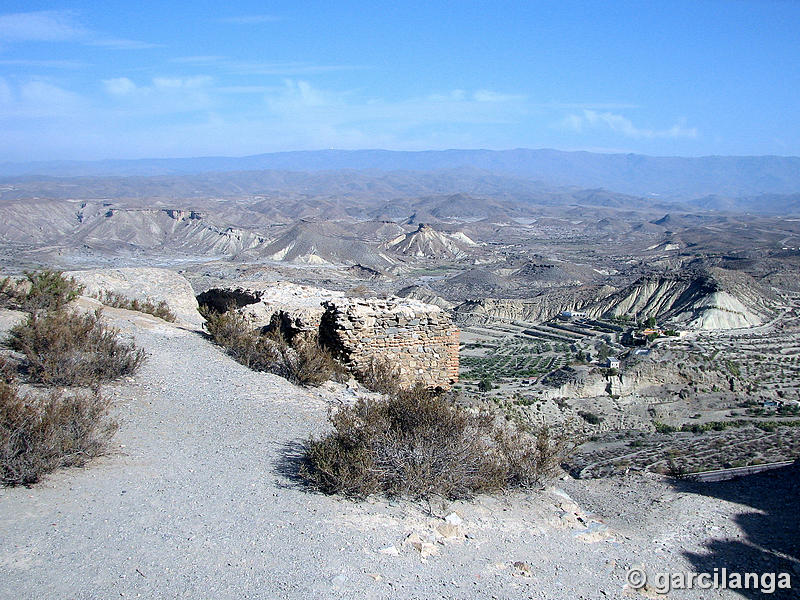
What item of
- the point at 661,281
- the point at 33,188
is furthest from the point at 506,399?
the point at 33,188

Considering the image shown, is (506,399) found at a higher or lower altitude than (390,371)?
lower

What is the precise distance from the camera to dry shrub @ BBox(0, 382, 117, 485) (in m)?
5.24

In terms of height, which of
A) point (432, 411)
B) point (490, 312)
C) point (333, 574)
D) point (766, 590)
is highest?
point (432, 411)

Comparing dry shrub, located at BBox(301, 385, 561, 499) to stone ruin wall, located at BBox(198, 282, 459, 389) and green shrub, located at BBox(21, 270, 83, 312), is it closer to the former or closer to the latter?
stone ruin wall, located at BBox(198, 282, 459, 389)

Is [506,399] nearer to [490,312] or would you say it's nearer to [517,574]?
[517,574]

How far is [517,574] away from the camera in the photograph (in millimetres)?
4879

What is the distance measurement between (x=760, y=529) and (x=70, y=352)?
Result: 26.9 ft

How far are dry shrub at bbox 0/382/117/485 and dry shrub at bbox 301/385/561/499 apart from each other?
2.04 meters

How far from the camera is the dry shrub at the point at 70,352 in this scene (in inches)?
298

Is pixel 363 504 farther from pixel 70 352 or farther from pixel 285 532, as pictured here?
pixel 70 352

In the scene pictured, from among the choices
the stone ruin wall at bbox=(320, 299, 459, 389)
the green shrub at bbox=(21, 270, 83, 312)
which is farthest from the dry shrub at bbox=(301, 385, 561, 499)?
the green shrub at bbox=(21, 270, 83, 312)

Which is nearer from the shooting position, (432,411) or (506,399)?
(432,411)

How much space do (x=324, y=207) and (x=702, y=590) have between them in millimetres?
156290

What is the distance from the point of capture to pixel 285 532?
5035 millimetres
